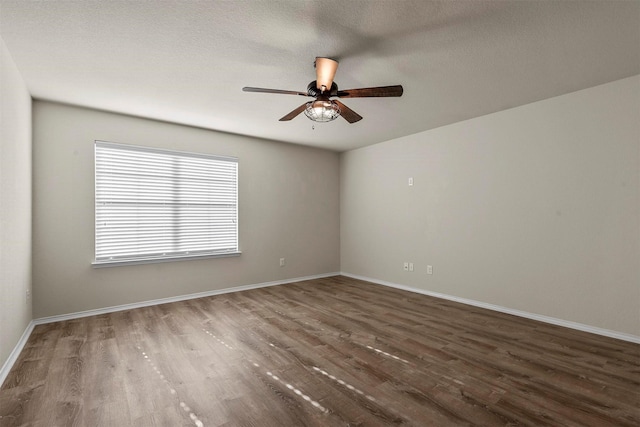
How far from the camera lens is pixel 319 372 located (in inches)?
92.8

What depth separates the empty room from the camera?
6.66 ft

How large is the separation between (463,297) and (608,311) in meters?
1.52

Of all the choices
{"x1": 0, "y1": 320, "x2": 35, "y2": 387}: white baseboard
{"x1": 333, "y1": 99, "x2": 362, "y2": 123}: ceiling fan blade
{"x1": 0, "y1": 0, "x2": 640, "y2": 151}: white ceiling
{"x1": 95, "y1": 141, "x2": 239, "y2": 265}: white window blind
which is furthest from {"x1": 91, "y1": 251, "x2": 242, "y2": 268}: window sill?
{"x1": 333, "y1": 99, "x2": 362, "y2": 123}: ceiling fan blade

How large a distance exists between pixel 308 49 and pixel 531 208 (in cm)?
313

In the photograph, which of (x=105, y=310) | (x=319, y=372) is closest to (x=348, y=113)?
(x=319, y=372)

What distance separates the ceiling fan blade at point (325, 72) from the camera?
2.30 meters

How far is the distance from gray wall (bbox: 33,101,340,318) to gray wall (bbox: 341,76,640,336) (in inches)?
56.1

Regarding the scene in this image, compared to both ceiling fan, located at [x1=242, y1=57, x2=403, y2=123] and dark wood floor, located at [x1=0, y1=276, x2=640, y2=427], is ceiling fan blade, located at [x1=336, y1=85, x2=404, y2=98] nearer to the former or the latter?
ceiling fan, located at [x1=242, y1=57, x2=403, y2=123]

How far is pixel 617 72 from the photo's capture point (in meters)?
2.86

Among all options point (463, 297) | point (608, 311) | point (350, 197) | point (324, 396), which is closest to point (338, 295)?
point (463, 297)

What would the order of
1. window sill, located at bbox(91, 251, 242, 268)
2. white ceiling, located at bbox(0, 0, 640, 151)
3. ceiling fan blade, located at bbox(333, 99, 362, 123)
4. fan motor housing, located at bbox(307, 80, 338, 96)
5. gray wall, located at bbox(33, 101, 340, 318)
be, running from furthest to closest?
window sill, located at bbox(91, 251, 242, 268)
gray wall, located at bbox(33, 101, 340, 318)
ceiling fan blade, located at bbox(333, 99, 362, 123)
fan motor housing, located at bbox(307, 80, 338, 96)
white ceiling, located at bbox(0, 0, 640, 151)

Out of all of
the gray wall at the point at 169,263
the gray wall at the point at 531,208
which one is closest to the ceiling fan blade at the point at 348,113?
the gray wall at the point at 531,208

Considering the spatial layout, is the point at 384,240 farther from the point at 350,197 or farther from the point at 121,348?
the point at 121,348

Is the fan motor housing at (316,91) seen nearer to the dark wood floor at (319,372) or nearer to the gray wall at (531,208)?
the dark wood floor at (319,372)
